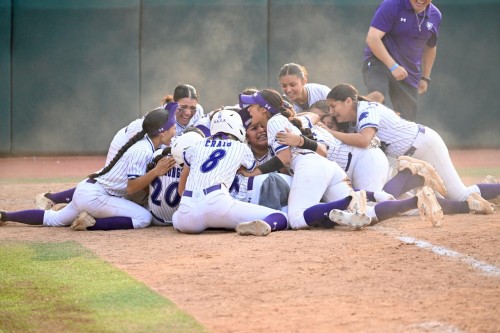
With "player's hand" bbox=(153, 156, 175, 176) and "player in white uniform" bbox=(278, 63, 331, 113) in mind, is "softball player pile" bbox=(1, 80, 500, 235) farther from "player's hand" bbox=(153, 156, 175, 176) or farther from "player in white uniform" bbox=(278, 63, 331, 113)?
"player in white uniform" bbox=(278, 63, 331, 113)

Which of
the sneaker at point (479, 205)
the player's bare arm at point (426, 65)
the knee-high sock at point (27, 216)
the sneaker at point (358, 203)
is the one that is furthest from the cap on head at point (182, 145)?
the player's bare arm at point (426, 65)

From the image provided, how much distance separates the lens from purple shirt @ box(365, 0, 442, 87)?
33.2 ft

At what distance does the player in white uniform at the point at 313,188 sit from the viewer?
7.45 metres

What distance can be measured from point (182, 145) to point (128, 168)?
54 centimetres

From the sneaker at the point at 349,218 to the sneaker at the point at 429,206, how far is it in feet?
1.52

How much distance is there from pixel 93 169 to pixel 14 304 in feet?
26.5

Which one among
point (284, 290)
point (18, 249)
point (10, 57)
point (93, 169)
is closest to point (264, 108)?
point (18, 249)

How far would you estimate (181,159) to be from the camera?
785cm

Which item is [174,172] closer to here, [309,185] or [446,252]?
[309,185]

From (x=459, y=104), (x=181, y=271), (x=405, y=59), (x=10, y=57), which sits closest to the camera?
(x=181, y=271)

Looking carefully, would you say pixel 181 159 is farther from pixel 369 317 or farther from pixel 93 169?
pixel 93 169

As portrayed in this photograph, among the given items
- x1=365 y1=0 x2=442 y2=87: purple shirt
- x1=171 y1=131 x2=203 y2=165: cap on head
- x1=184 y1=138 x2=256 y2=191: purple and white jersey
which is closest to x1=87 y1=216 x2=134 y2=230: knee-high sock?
x1=171 y1=131 x2=203 y2=165: cap on head

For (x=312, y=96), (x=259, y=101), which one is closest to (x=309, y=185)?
(x=259, y=101)

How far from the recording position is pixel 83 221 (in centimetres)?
816
